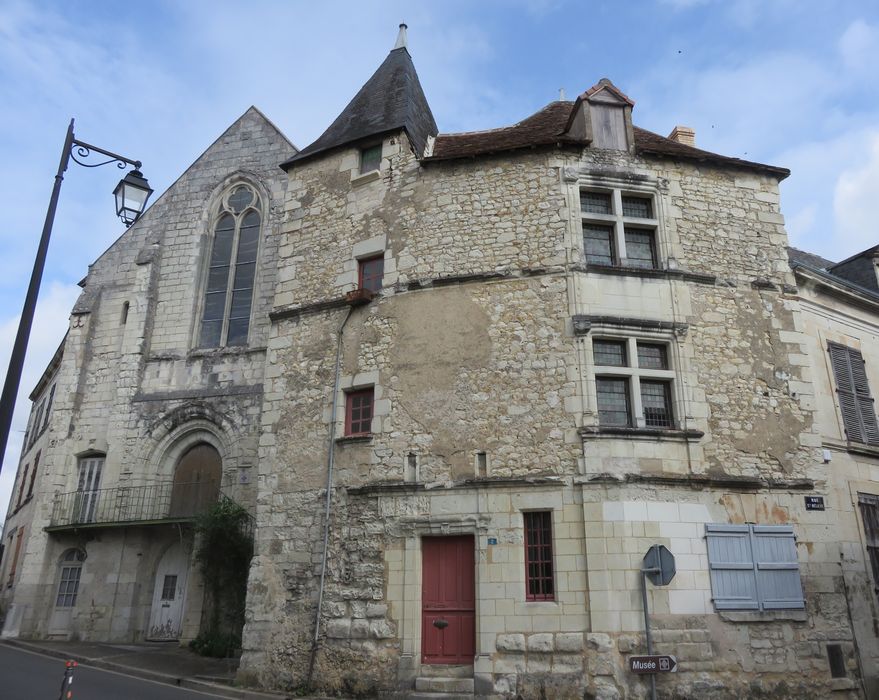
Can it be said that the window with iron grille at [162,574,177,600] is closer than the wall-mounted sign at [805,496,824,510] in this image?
No

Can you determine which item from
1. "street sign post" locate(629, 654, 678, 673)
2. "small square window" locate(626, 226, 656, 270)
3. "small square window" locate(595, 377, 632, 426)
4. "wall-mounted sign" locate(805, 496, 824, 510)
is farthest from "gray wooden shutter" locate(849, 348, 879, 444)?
"street sign post" locate(629, 654, 678, 673)

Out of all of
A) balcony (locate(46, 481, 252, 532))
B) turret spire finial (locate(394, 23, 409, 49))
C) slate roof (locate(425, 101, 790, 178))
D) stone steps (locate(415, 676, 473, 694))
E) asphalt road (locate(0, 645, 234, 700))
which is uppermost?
turret spire finial (locate(394, 23, 409, 49))

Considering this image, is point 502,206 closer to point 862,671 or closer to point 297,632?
point 297,632

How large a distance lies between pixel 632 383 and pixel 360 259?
491 cm

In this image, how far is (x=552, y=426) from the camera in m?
10.1

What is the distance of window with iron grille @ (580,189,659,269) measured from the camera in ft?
37.1

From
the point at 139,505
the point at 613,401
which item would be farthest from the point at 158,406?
the point at 613,401

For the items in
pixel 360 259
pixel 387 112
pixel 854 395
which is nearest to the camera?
pixel 360 259

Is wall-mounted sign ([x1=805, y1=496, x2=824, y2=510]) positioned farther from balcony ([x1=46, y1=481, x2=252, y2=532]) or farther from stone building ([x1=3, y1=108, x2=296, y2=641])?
balcony ([x1=46, y1=481, x2=252, y2=532])

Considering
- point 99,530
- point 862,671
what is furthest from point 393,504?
point 99,530

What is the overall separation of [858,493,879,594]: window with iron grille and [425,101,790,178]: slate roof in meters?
5.46

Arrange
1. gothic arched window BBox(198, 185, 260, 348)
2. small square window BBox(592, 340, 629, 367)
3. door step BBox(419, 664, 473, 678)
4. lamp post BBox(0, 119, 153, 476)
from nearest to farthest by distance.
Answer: lamp post BBox(0, 119, 153, 476)
door step BBox(419, 664, 473, 678)
small square window BBox(592, 340, 629, 367)
gothic arched window BBox(198, 185, 260, 348)

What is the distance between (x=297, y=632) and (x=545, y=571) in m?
3.69

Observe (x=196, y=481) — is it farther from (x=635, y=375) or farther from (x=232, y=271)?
(x=635, y=375)
